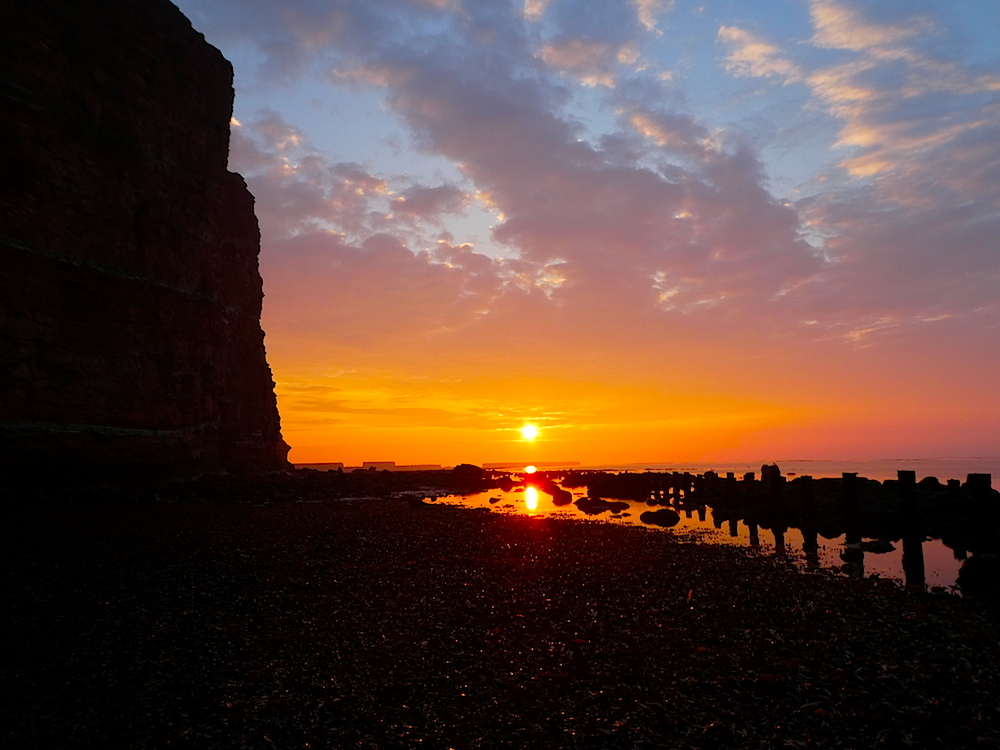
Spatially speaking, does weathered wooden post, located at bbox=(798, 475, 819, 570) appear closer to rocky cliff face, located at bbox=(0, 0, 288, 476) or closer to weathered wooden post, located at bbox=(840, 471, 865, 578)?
weathered wooden post, located at bbox=(840, 471, 865, 578)

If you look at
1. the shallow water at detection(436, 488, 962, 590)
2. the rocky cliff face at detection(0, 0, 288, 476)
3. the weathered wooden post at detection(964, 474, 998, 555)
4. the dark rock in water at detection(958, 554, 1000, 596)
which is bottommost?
the shallow water at detection(436, 488, 962, 590)

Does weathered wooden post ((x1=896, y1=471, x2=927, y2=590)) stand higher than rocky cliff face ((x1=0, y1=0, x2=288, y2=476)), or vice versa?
rocky cliff face ((x1=0, y1=0, x2=288, y2=476))

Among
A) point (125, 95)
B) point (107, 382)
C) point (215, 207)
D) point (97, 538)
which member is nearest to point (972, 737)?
point (97, 538)

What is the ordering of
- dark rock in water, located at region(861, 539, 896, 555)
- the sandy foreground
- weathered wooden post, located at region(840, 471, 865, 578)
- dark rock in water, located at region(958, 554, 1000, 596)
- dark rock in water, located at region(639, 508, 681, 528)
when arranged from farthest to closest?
dark rock in water, located at region(639, 508, 681, 528)
dark rock in water, located at region(861, 539, 896, 555)
weathered wooden post, located at region(840, 471, 865, 578)
dark rock in water, located at region(958, 554, 1000, 596)
the sandy foreground

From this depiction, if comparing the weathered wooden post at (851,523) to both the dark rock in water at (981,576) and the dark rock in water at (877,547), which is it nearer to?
the dark rock in water at (877,547)

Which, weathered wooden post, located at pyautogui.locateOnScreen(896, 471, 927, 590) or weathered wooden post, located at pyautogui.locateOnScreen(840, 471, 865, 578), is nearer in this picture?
weathered wooden post, located at pyautogui.locateOnScreen(896, 471, 927, 590)

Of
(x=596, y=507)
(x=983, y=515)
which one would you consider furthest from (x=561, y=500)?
(x=983, y=515)

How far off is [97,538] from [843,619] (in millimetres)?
20315

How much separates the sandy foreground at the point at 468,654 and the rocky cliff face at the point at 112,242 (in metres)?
17.8

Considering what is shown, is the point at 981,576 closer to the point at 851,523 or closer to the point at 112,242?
the point at 851,523

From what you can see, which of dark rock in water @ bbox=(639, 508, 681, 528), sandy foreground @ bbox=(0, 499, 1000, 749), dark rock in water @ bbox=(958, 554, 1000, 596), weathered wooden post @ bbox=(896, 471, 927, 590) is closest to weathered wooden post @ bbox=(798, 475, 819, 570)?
weathered wooden post @ bbox=(896, 471, 927, 590)

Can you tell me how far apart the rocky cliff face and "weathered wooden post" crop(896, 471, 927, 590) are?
38.0 metres

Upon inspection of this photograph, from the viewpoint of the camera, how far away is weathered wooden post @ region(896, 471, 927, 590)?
1833 cm

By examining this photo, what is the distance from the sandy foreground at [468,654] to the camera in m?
6.86
